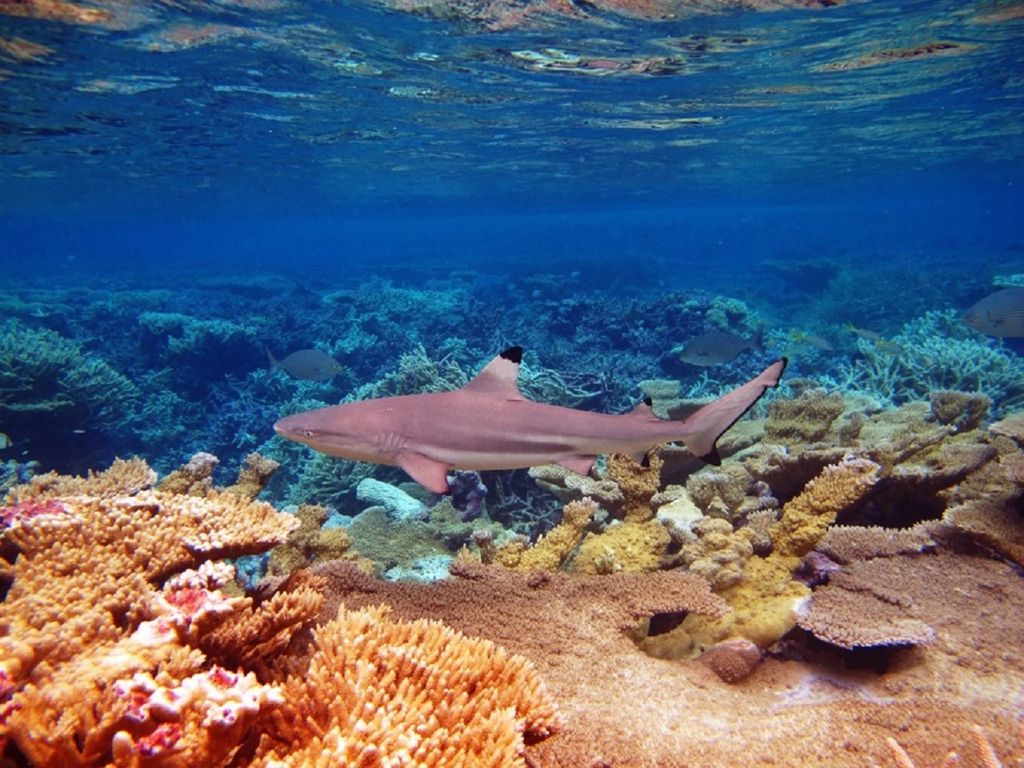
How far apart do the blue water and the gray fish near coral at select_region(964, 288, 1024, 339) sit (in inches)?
187

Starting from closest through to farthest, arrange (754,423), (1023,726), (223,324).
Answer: (1023,726)
(754,423)
(223,324)

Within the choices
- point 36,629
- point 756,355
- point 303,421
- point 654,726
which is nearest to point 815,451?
point 654,726

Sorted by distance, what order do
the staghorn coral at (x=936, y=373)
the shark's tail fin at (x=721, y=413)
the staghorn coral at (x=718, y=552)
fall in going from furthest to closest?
the staghorn coral at (x=936, y=373) < the staghorn coral at (x=718, y=552) < the shark's tail fin at (x=721, y=413)

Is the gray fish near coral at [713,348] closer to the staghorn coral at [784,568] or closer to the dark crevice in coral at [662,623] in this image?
the staghorn coral at [784,568]

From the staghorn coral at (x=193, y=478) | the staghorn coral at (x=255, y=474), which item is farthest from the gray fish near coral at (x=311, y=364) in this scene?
the staghorn coral at (x=193, y=478)

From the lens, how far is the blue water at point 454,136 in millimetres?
15352

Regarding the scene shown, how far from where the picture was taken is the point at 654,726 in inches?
125

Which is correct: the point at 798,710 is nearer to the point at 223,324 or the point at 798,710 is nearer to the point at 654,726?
the point at 654,726

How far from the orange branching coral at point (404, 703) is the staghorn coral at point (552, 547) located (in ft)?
7.13

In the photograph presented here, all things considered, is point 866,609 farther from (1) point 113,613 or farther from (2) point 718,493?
(1) point 113,613

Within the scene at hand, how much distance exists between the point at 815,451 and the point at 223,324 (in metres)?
19.0

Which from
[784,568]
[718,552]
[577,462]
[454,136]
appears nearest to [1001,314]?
[784,568]

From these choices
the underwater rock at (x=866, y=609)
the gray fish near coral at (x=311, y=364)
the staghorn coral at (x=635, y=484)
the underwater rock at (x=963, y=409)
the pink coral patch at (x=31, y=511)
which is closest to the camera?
the pink coral patch at (x=31, y=511)

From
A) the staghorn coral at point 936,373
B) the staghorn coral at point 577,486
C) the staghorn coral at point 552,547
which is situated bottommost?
the staghorn coral at point 936,373
